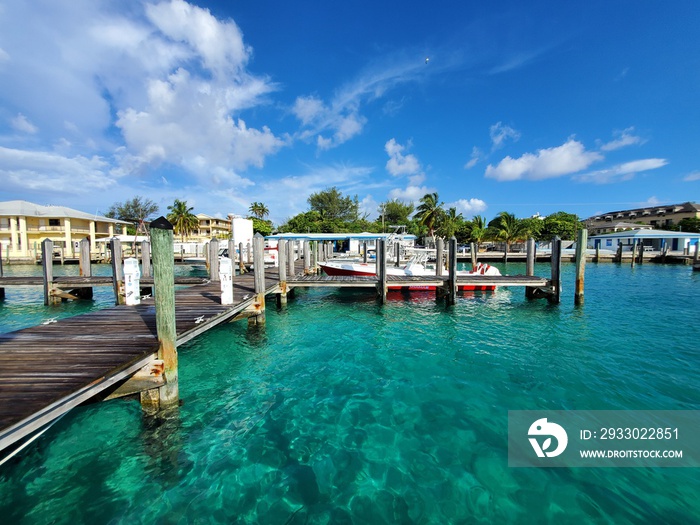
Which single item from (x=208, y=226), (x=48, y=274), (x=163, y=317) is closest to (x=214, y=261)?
(x=48, y=274)

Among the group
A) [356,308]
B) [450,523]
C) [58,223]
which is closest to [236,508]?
[450,523]

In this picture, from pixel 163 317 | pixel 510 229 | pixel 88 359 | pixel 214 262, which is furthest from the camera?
pixel 510 229

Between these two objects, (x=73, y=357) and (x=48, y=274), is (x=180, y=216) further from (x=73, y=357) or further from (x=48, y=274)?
(x=73, y=357)

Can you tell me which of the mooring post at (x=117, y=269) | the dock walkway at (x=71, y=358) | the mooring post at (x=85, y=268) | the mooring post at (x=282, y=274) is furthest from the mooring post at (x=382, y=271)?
the mooring post at (x=85, y=268)

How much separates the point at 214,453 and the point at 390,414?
2.84m

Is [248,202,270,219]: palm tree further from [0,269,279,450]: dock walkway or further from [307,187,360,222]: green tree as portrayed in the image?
[0,269,279,450]: dock walkway

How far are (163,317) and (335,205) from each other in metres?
59.4

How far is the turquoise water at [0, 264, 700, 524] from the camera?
143 inches

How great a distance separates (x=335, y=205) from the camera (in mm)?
63188

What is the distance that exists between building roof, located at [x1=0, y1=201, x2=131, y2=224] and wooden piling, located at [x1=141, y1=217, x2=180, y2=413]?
46617 mm

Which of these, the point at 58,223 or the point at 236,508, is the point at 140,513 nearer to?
the point at 236,508

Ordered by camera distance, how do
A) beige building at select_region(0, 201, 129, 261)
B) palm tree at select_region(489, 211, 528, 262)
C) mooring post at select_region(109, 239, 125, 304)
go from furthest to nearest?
palm tree at select_region(489, 211, 528, 262)
beige building at select_region(0, 201, 129, 261)
mooring post at select_region(109, 239, 125, 304)

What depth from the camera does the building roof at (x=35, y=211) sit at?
39000mm

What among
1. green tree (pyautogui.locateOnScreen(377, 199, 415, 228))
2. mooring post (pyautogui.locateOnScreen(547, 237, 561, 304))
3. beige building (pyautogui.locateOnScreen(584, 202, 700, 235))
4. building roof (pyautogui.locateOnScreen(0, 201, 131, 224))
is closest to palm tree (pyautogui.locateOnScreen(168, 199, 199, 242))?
building roof (pyautogui.locateOnScreen(0, 201, 131, 224))
